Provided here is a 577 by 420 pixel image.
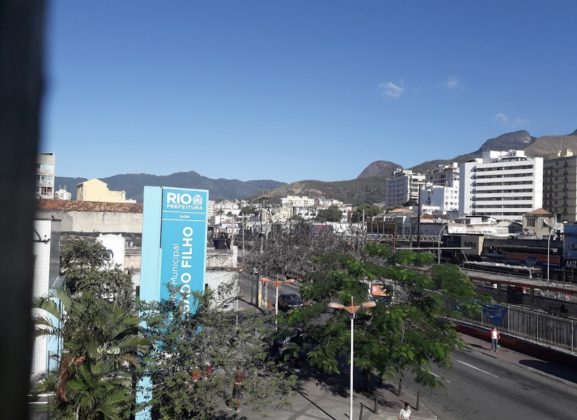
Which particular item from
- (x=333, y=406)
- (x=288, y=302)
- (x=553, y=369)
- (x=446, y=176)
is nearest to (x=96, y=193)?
(x=288, y=302)

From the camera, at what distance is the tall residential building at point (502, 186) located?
109 m

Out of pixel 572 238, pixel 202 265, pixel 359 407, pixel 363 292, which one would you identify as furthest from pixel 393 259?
pixel 572 238

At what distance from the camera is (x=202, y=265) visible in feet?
47.0

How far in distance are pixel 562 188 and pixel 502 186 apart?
36.3 ft

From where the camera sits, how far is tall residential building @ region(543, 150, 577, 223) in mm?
106750

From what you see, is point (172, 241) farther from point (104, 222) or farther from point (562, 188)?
point (562, 188)

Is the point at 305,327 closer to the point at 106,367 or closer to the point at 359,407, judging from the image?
the point at 359,407

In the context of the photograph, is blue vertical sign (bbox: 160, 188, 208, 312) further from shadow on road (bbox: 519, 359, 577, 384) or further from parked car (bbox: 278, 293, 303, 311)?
parked car (bbox: 278, 293, 303, 311)

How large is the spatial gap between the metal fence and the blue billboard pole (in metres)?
14.9

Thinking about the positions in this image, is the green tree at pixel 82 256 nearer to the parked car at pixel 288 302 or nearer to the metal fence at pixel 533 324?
the parked car at pixel 288 302

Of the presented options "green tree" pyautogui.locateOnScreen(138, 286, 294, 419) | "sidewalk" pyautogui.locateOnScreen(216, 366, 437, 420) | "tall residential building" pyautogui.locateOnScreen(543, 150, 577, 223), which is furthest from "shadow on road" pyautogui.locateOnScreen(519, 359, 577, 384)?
"tall residential building" pyautogui.locateOnScreen(543, 150, 577, 223)

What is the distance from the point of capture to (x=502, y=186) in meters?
114

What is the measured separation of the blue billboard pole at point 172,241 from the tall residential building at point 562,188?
338 ft

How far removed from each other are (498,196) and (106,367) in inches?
4533
